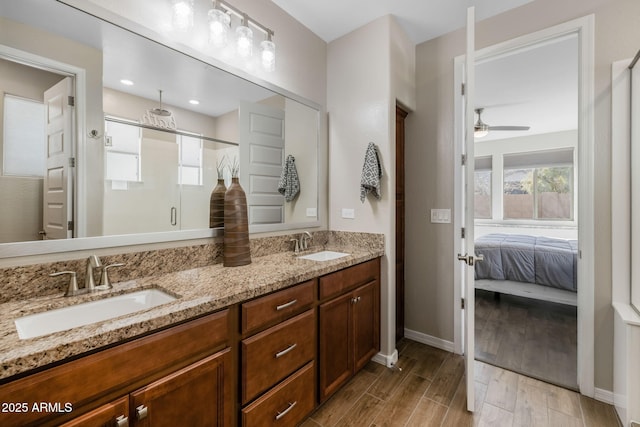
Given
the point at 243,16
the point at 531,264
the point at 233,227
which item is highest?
the point at 243,16

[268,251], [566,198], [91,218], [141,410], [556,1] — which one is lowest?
[141,410]

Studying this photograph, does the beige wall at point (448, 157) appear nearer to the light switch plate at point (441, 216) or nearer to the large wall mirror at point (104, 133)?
the light switch plate at point (441, 216)

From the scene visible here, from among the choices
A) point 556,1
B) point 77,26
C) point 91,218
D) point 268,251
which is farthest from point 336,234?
point 556,1

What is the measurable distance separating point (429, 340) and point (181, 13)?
2.94 meters

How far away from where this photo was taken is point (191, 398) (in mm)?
992

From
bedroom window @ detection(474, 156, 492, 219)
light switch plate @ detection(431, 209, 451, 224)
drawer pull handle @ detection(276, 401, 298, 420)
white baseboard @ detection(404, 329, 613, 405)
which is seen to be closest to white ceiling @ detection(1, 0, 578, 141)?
light switch plate @ detection(431, 209, 451, 224)

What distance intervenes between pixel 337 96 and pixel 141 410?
2393mm

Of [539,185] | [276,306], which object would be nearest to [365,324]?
[276,306]

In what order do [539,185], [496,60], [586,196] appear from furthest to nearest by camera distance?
[539,185] < [496,60] < [586,196]

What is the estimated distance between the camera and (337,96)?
8.06 ft

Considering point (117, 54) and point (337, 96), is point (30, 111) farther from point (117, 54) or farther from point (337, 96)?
point (337, 96)

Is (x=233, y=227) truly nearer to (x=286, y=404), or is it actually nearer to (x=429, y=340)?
(x=286, y=404)

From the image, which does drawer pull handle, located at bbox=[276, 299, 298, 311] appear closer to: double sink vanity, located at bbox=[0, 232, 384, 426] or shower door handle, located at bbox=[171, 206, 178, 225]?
double sink vanity, located at bbox=[0, 232, 384, 426]

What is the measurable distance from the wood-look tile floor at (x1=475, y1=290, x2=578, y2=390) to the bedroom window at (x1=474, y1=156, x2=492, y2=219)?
9.57 ft
